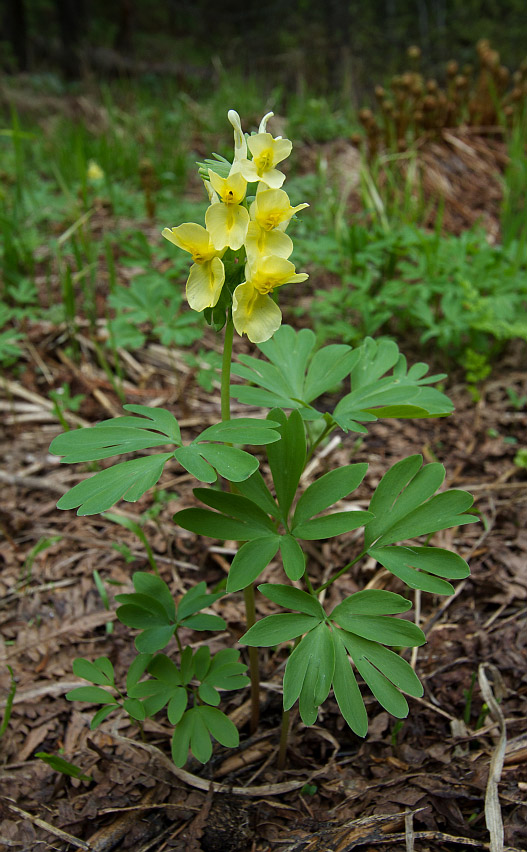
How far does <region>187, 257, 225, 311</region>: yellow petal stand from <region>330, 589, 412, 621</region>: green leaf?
548 mm

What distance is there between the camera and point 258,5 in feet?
39.7

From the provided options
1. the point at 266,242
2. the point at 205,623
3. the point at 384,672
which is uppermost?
the point at 266,242

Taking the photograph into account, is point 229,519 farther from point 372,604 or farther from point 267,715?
point 267,715

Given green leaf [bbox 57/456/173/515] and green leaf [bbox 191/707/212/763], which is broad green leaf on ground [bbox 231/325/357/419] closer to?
green leaf [bbox 57/456/173/515]

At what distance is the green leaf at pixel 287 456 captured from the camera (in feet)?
3.36

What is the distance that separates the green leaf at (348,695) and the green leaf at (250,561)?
18 cm

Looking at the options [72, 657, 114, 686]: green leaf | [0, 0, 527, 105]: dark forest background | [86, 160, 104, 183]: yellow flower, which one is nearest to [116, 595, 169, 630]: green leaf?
[72, 657, 114, 686]: green leaf

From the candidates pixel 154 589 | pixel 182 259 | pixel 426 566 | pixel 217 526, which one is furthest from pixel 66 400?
pixel 426 566

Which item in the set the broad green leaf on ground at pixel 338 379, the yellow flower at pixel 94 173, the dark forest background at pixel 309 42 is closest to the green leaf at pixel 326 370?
the broad green leaf on ground at pixel 338 379

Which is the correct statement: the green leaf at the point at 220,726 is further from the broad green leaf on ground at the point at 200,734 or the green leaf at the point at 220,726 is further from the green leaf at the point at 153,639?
the green leaf at the point at 153,639

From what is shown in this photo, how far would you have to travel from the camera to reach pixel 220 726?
1.08 meters

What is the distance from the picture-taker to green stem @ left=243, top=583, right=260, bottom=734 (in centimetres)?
113

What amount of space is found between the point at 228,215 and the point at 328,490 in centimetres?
49

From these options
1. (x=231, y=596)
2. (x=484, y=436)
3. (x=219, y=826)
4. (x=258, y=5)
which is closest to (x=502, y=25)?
(x=258, y=5)
